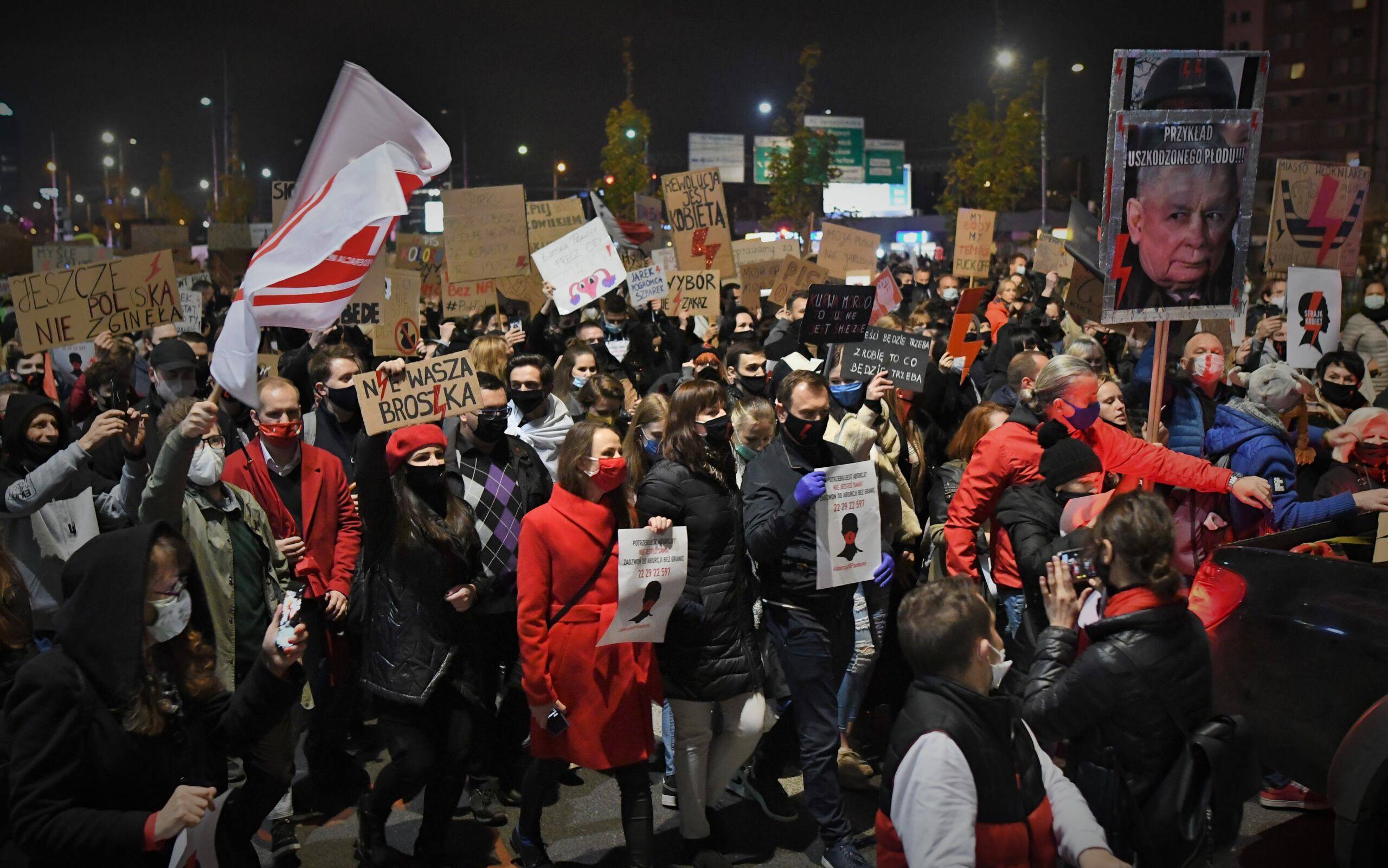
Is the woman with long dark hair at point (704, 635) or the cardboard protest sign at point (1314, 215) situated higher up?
the cardboard protest sign at point (1314, 215)

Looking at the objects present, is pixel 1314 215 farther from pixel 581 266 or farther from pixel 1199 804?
pixel 1199 804

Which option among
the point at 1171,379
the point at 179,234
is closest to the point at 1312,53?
the point at 179,234

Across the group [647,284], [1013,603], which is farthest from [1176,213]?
[647,284]

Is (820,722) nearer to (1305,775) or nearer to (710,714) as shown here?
(710,714)

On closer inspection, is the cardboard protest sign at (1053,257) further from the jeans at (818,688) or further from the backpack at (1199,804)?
the backpack at (1199,804)

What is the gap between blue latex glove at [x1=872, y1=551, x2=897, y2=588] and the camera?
5348 millimetres

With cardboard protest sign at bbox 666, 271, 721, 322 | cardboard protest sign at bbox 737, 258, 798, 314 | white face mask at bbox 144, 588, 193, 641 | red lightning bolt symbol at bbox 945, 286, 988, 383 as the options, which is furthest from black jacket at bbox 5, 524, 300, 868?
cardboard protest sign at bbox 737, 258, 798, 314

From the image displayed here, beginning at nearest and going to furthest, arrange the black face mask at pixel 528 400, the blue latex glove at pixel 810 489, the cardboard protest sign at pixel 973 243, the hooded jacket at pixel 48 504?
the blue latex glove at pixel 810 489
the hooded jacket at pixel 48 504
the black face mask at pixel 528 400
the cardboard protest sign at pixel 973 243

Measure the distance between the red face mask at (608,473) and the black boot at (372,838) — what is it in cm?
165

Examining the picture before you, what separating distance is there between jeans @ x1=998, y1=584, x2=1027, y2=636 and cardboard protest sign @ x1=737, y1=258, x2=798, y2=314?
815cm

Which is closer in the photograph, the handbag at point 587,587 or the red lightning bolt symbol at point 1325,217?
the handbag at point 587,587

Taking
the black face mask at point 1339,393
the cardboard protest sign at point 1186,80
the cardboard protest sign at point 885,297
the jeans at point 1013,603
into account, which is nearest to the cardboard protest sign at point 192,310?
the cardboard protest sign at point 885,297

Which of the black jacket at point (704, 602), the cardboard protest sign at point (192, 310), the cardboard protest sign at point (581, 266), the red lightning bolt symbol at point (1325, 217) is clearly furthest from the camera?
the cardboard protest sign at point (192, 310)

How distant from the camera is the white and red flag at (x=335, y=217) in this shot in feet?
15.7
